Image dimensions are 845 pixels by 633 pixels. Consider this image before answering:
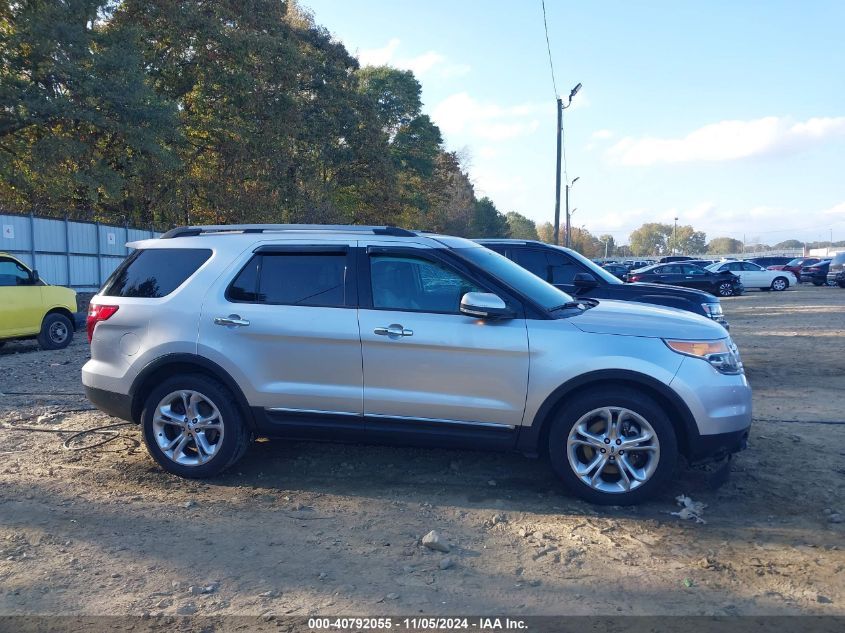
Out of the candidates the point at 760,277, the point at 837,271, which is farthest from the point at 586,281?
the point at 837,271

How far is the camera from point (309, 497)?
517 centimetres

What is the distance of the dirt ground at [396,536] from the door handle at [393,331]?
1.17m

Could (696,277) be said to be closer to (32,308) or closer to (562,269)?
(562,269)

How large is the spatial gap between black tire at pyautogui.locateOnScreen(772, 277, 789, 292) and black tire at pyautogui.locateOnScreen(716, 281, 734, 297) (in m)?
5.76

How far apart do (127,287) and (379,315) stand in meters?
2.16

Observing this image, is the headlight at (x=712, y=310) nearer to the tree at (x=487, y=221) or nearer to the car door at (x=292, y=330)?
the car door at (x=292, y=330)

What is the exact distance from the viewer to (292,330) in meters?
5.27

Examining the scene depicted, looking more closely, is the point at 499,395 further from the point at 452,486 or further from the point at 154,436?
the point at 154,436

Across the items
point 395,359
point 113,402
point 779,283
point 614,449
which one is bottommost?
point 614,449

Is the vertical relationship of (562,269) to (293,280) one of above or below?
above

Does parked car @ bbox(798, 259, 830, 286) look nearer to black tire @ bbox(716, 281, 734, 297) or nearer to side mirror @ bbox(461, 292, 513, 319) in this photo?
black tire @ bbox(716, 281, 734, 297)

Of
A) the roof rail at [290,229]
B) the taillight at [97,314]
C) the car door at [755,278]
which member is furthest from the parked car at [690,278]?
the taillight at [97,314]

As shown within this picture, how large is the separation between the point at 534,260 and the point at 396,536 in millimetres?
6529

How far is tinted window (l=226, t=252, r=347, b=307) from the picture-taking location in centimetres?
537
